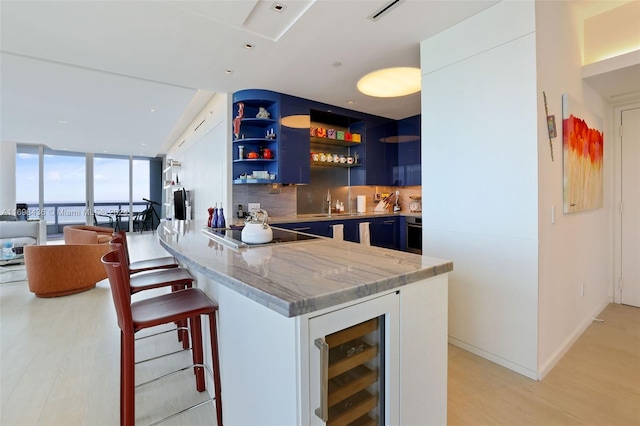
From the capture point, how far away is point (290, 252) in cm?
161

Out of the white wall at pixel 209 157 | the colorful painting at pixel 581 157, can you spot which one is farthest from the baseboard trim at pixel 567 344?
the white wall at pixel 209 157

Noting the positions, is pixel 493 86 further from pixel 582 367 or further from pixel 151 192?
pixel 151 192

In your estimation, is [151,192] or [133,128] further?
[151,192]

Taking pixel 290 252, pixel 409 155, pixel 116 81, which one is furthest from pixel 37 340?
pixel 409 155

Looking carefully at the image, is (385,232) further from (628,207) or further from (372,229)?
(628,207)

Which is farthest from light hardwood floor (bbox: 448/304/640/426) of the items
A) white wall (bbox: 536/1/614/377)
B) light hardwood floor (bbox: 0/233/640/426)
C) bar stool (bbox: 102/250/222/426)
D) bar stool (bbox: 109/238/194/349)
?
bar stool (bbox: 109/238/194/349)

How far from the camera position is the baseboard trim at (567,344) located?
2037 mm

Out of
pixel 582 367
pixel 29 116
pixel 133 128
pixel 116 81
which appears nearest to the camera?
pixel 582 367

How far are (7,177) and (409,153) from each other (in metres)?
9.34

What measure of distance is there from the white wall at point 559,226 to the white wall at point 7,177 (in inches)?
397

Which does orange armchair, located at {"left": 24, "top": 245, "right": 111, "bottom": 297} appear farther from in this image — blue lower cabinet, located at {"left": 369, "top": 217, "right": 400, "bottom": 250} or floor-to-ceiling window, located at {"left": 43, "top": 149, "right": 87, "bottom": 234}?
floor-to-ceiling window, located at {"left": 43, "top": 149, "right": 87, "bottom": 234}

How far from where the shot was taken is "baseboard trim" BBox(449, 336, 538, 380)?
79.3 inches

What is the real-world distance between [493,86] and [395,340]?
199 centimetres

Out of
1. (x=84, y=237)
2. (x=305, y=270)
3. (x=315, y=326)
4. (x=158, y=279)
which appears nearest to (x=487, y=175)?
(x=305, y=270)
